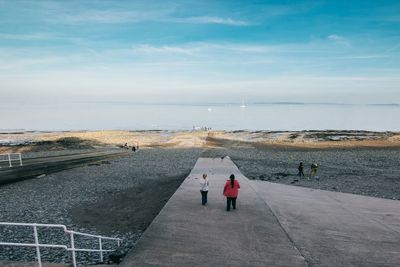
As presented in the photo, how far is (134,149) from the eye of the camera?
4619 centimetres

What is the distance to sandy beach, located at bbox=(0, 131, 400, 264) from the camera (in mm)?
16438

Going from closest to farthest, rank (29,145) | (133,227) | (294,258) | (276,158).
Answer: (294,258), (133,227), (276,158), (29,145)

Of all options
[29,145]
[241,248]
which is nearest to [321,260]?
[241,248]

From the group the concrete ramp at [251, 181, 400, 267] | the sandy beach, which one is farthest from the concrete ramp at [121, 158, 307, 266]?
the sandy beach

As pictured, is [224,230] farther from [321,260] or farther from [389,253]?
[389,253]

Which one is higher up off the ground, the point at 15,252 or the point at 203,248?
the point at 203,248

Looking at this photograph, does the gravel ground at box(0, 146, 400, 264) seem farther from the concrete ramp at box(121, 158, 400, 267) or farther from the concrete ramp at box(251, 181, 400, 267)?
the concrete ramp at box(251, 181, 400, 267)

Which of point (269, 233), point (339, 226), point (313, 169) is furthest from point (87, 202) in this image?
point (313, 169)

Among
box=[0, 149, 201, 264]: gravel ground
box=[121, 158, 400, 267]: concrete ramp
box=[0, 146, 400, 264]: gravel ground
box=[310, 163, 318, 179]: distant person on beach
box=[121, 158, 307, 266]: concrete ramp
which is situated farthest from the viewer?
box=[310, 163, 318, 179]: distant person on beach

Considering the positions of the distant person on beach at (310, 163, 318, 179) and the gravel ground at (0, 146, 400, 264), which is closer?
the gravel ground at (0, 146, 400, 264)

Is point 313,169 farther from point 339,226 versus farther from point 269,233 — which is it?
point 269,233

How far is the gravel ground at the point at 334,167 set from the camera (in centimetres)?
2519

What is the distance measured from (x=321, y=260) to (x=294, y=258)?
2.53 ft

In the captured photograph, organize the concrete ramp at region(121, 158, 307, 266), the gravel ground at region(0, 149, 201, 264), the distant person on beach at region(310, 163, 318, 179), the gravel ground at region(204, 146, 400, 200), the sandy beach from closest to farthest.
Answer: the concrete ramp at region(121, 158, 307, 266) → the gravel ground at region(0, 149, 201, 264) → the sandy beach → the gravel ground at region(204, 146, 400, 200) → the distant person on beach at region(310, 163, 318, 179)
